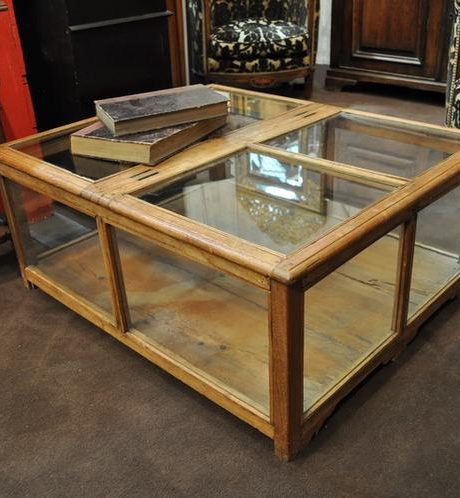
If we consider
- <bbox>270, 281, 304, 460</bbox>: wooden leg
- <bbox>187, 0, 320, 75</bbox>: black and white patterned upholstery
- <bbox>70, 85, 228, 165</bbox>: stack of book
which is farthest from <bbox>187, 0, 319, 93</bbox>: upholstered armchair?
<bbox>270, 281, 304, 460</bbox>: wooden leg

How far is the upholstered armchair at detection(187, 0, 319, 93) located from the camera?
9.56ft

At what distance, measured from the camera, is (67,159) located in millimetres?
1330

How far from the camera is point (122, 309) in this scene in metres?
1.28

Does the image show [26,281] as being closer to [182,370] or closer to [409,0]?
[182,370]

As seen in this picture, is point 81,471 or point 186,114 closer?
point 81,471

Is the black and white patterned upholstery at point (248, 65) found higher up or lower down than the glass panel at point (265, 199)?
lower down

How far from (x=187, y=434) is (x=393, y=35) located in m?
2.44

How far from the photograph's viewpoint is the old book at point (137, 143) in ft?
4.09

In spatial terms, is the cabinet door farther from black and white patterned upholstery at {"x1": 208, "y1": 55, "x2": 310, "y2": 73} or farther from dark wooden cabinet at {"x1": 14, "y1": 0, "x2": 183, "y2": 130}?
dark wooden cabinet at {"x1": 14, "y1": 0, "x2": 183, "y2": 130}

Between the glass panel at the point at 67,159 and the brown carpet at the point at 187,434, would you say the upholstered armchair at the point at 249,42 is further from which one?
the brown carpet at the point at 187,434

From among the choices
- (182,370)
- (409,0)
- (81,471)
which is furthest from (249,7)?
(81,471)

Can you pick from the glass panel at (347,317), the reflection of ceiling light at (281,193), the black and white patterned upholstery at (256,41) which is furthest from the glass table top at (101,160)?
the black and white patterned upholstery at (256,41)

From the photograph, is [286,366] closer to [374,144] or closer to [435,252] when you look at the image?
[374,144]

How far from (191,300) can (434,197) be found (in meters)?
0.59
